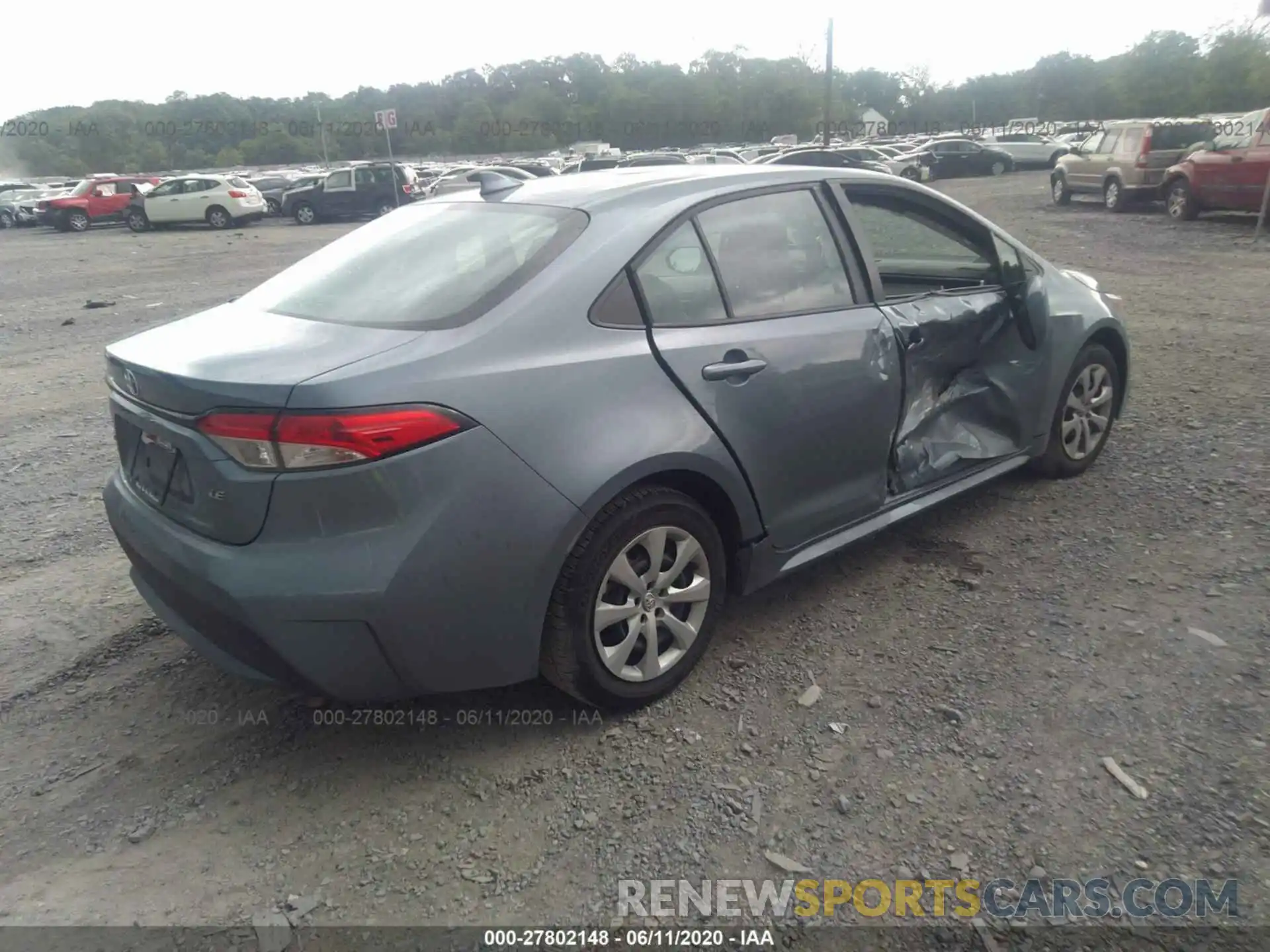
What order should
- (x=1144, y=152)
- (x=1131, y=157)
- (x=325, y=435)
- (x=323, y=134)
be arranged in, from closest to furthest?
(x=325, y=435), (x=1144, y=152), (x=1131, y=157), (x=323, y=134)

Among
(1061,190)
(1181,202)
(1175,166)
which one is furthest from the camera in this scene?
(1061,190)

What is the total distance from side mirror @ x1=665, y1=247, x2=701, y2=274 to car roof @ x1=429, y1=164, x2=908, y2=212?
0.18 metres

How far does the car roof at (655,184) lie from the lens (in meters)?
3.17

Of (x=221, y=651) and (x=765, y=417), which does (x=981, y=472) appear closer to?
(x=765, y=417)

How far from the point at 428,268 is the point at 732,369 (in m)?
1.06

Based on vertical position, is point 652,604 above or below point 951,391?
below

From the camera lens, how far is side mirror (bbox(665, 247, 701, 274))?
3.06 meters

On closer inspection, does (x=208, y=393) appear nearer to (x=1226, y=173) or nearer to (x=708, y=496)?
(x=708, y=496)

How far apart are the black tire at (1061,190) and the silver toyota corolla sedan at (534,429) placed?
1867 cm

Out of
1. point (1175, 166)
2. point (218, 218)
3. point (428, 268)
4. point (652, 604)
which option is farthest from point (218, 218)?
point (652, 604)

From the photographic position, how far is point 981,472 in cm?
426

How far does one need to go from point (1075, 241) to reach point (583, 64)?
8128 cm

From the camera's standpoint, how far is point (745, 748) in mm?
2852

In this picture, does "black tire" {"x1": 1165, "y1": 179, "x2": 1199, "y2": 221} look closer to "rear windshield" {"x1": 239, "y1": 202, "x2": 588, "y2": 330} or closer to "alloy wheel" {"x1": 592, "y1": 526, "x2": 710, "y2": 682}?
"rear windshield" {"x1": 239, "y1": 202, "x2": 588, "y2": 330}
